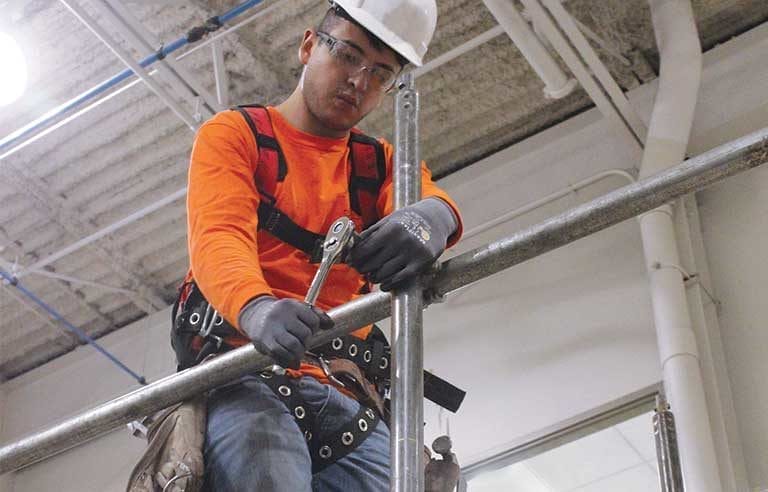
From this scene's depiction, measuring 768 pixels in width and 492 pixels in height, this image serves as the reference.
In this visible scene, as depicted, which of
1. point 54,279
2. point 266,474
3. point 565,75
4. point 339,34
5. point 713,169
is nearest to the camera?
point 713,169

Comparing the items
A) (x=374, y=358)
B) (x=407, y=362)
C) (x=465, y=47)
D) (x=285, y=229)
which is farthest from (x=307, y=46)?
(x=465, y=47)

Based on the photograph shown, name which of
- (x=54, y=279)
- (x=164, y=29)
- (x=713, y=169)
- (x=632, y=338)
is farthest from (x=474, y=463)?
(x=713, y=169)

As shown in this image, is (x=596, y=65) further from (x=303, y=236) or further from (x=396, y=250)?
(x=396, y=250)

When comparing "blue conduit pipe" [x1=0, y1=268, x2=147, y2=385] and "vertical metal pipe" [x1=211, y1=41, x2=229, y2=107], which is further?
"blue conduit pipe" [x1=0, y1=268, x2=147, y2=385]

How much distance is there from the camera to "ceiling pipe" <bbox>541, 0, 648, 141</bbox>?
6652 mm

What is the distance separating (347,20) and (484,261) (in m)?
0.78

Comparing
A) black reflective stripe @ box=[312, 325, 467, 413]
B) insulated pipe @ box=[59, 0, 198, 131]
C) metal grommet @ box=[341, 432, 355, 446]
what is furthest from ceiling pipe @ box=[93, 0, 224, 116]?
metal grommet @ box=[341, 432, 355, 446]

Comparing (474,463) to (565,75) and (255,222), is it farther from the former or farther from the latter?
(255,222)

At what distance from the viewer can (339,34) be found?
9.76ft

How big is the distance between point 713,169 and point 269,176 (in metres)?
1.06

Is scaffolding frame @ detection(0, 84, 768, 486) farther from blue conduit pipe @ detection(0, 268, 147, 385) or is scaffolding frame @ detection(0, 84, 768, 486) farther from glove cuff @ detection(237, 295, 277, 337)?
blue conduit pipe @ detection(0, 268, 147, 385)

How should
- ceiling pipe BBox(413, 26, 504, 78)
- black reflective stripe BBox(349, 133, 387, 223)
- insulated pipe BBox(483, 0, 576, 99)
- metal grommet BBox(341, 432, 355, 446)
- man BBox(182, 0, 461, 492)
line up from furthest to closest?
ceiling pipe BBox(413, 26, 504, 78), insulated pipe BBox(483, 0, 576, 99), black reflective stripe BBox(349, 133, 387, 223), metal grommet BBox(341, 432, 355, 446), man BBox(182, 0, 461, 492)

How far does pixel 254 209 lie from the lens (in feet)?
9.23

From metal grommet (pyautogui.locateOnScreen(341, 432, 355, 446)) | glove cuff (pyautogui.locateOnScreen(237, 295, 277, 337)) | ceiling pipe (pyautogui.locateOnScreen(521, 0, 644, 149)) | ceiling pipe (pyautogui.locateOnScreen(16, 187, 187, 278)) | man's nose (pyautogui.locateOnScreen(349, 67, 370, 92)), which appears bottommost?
metal grommet (pyautogui.locateOnScreen(341, 432, 355, 446))
